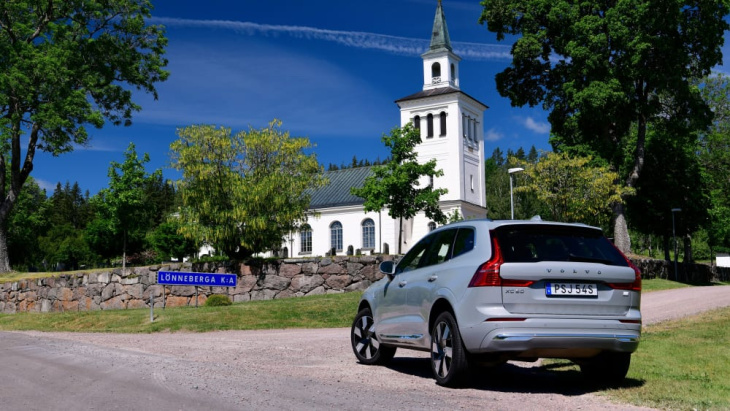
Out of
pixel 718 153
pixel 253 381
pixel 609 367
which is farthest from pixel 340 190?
pixel 609 367

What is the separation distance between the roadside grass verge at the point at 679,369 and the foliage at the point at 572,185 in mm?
21482

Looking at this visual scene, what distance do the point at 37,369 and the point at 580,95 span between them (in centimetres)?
3028

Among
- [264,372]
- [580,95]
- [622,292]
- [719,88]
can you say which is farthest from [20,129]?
[719,88]

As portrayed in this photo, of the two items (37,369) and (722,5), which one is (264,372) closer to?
(37,369)

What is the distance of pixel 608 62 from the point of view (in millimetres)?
35219

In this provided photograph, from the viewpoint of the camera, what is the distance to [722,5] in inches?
1423

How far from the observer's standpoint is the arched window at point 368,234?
71.7 metres

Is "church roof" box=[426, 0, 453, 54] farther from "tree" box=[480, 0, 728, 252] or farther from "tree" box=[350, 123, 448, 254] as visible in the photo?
"tree" box=[480, 0, 728, 252]

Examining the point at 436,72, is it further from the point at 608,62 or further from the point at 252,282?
the point at 252,282

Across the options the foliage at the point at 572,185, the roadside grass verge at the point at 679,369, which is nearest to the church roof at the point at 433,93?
the foliage at the point at 572,185

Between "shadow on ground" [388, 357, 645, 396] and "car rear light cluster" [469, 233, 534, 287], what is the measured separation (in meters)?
1.06

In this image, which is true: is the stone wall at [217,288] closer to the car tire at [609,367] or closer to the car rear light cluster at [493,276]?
the car tire at [609,367]

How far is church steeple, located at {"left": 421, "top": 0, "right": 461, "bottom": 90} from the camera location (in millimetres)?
72688

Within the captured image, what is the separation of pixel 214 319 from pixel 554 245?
13.2 m
